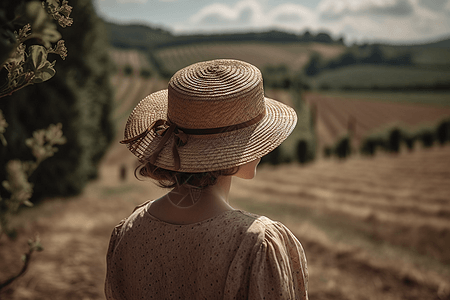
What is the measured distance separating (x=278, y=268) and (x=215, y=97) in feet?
2.50

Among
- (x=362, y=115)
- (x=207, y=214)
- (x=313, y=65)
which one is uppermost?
(x=207, y=214)

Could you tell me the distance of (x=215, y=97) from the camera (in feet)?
4.55

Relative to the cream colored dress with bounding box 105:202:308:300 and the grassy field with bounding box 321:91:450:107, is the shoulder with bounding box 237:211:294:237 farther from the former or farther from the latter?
the grassy field with bounding box 321:91:450:107

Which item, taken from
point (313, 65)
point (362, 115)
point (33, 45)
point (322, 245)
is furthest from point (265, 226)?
point (313, 65)

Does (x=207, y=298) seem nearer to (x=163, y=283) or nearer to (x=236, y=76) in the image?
(x=163, y=283)

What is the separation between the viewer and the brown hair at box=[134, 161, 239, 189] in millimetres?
1433

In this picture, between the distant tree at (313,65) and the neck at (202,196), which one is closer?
the neck at (202,196)

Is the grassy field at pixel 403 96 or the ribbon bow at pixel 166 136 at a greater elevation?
the ribbon bow at pixel 166 136

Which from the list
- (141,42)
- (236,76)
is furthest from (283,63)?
(236,76)

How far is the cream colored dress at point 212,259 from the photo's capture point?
1219 mm

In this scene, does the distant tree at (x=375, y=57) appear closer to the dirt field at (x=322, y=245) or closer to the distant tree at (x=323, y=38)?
the distant tree at (x=323, y=38)

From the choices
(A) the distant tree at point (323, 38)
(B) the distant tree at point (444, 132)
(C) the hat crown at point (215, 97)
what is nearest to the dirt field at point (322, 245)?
(C) the hat crown at point (215, 97)

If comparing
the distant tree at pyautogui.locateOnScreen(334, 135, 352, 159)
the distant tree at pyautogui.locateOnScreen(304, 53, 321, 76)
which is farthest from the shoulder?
the distant tree at pyautogui.locateOnScreen(304, 53, 321, 76)

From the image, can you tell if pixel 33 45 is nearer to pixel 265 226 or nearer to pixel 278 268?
pixel 265 226
